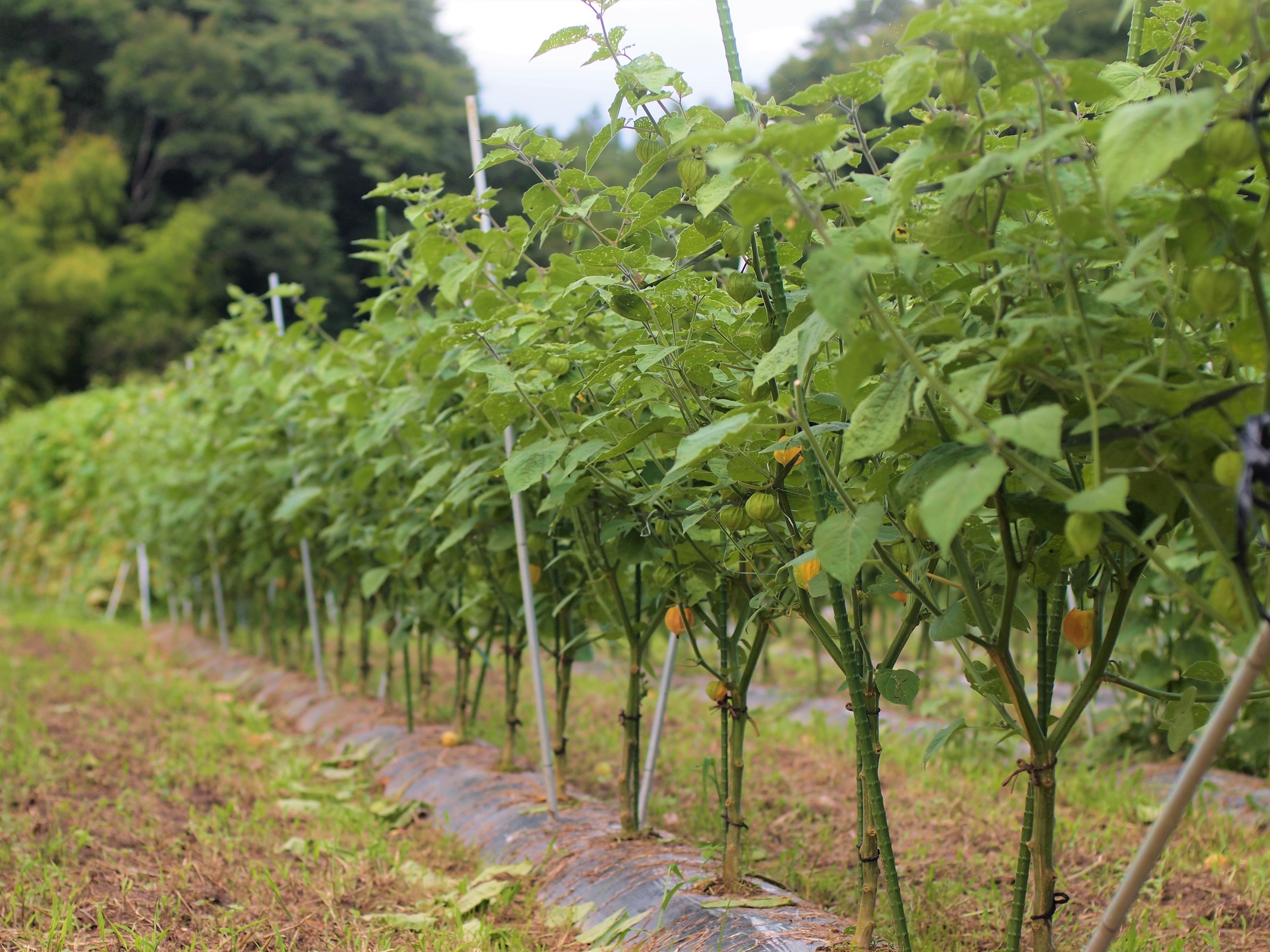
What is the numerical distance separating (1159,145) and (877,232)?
13.2 inches

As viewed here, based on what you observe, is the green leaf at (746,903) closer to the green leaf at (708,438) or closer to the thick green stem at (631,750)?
the thick green stem at (631,750)

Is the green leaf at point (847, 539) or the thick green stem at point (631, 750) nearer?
the green leaf at point (847, 539)

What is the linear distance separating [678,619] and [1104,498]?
1.04 meters

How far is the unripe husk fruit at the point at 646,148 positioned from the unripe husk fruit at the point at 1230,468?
0.88 meters

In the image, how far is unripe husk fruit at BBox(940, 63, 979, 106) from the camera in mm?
953

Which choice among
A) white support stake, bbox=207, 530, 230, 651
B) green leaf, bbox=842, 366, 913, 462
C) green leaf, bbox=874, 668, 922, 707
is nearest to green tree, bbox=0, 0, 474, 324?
white support stake, bbox=207, 530, 230, 651

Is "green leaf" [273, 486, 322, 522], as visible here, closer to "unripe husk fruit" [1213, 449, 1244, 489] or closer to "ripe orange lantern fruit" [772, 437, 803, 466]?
"ripe orange lantern fruit" [772, 437, 803, 466]

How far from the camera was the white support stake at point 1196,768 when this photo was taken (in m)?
0.78

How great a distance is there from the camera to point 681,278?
142 cm

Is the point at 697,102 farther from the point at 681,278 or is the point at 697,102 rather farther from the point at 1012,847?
the point at 1012,847

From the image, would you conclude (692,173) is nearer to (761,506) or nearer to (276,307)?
(761,506)

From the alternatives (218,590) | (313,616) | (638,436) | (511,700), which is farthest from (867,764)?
(218,590)

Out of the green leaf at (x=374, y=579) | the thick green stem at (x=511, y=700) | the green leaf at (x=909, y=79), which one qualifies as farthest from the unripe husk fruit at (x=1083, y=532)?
the green leaf at (x=374, y=579)

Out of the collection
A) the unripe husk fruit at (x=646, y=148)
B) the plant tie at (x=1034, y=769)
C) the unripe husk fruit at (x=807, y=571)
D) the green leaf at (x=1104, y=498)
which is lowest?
the plant tie at (x=1034, y=769)
